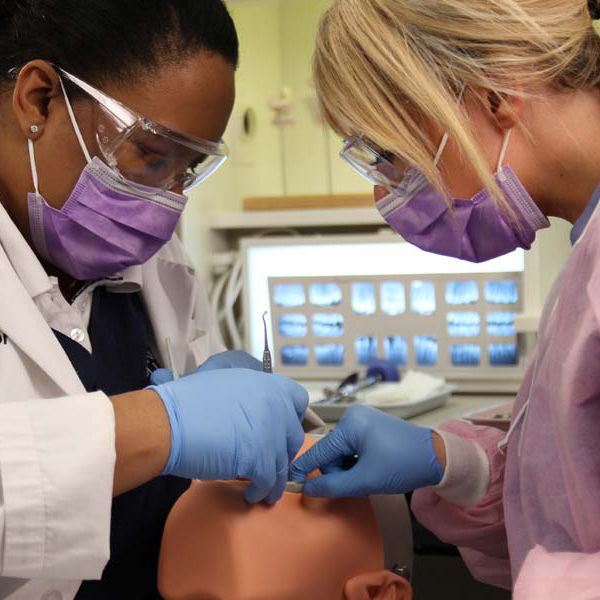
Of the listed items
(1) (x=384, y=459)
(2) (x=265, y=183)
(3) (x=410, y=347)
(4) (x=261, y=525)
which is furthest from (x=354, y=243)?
(4) (x=261, y=525)

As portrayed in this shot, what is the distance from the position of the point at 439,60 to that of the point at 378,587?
2.33 ft

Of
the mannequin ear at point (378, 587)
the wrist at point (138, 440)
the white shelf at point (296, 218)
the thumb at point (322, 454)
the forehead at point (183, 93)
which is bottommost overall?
the mannequin ear at point (378, 587)

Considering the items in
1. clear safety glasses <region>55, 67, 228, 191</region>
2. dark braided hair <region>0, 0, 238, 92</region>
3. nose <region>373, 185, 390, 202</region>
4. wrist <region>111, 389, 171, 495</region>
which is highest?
dark braided hair <region>0, 0, 238, 92</region>

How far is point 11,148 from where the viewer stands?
4.08 ft

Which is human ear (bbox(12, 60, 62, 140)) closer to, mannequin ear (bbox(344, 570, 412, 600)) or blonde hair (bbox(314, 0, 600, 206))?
blonde hair (bbox(314, 0, 600, 206))

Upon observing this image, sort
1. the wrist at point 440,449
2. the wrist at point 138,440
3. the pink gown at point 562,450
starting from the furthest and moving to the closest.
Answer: the wrist at point 440,449
the wrist at point 138,440
the pink gown at point 562,450

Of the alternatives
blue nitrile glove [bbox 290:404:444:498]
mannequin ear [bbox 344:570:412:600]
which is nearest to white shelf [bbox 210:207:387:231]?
blue nitrile glove [bbox 290:404:444:498]

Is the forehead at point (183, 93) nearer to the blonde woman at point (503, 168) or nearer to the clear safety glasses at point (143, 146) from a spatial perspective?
the clear safety glasses at point (143, 146)

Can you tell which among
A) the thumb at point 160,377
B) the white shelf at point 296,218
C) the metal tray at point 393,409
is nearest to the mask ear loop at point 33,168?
the thumb at point 160,377

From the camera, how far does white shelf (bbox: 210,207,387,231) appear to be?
7.71 ft

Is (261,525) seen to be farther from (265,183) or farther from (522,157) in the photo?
(265,183)

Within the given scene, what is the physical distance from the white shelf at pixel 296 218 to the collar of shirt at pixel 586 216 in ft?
3.99

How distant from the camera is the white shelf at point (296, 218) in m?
2.35

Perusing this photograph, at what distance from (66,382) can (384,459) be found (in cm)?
47
